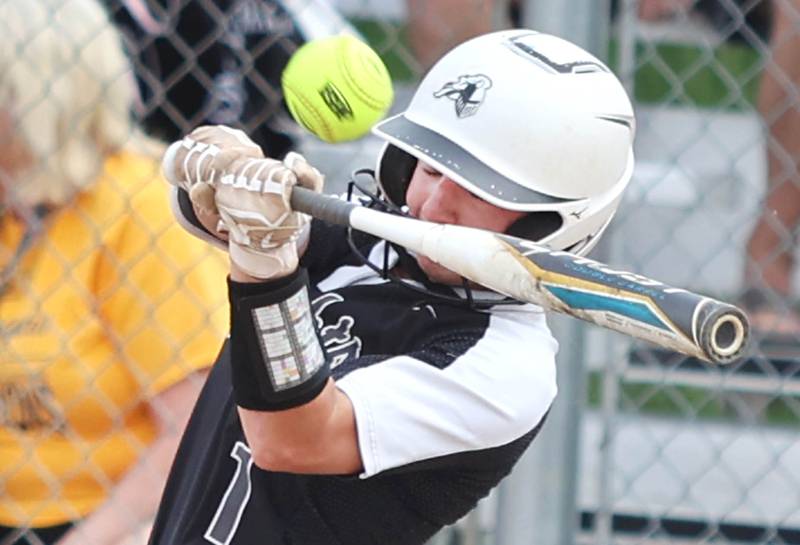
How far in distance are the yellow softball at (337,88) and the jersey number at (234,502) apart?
1.40 feet

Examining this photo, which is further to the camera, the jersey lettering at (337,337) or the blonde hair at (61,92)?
the blonde hair at (61,92)

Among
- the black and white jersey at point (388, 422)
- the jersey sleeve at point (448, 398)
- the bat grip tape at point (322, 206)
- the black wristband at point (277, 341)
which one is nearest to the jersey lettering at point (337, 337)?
the black and white jersey at point (388, 422)

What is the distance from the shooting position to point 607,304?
1464 mm

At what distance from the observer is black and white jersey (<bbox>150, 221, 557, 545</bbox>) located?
192 centimetres

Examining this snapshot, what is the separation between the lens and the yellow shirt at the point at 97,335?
2.95 m

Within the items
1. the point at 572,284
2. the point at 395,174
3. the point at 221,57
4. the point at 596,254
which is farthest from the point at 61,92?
the point at 572,284

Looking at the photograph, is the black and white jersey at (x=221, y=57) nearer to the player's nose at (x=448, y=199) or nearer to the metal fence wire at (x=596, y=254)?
the metal fence wire at (x=596, y=254)

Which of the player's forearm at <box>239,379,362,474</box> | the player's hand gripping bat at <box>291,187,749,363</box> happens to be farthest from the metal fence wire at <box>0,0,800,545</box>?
the player's hand gripping bat at <box>291,187,749,363</box>

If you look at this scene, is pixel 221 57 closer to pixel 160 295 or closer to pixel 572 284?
pixel 160 295

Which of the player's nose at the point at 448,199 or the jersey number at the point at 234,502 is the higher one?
the player's nose at the point at 448,199

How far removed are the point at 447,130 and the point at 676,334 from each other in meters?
0.65

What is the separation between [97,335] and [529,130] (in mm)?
1321

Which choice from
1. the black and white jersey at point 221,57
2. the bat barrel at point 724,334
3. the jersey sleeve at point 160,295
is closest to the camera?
the bat barrel at point 724,334

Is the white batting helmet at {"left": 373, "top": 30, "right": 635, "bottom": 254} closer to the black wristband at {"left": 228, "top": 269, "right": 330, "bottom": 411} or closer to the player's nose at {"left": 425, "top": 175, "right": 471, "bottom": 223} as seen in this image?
the player's nose at {"left": 425, "top": 175, "right": 471, "bottom": 223}
